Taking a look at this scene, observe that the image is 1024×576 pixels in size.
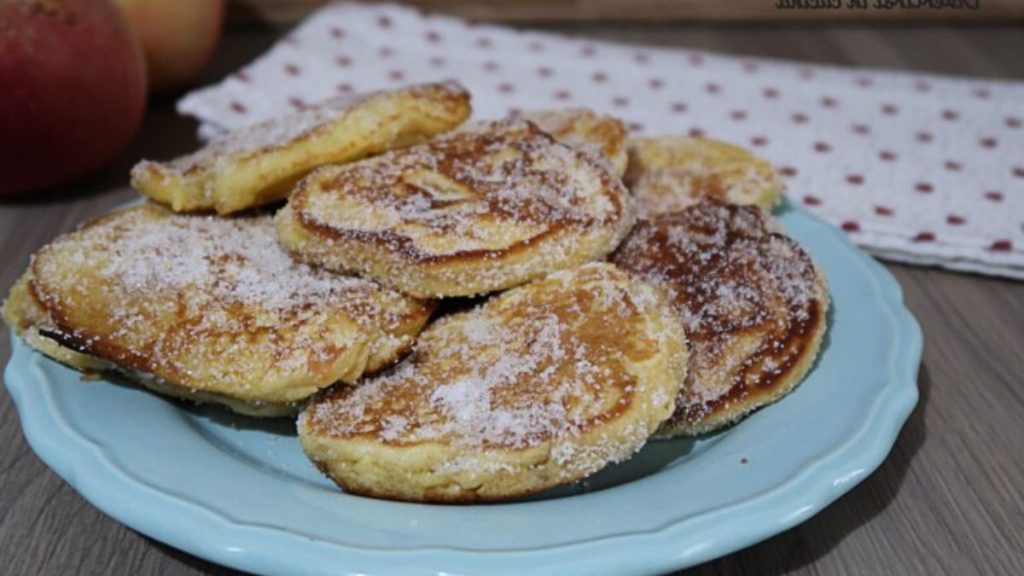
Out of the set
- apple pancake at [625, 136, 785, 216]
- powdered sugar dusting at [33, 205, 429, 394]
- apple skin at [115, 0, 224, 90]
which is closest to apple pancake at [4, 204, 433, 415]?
powdered sugar dusting at [33, 205, 429, 394]

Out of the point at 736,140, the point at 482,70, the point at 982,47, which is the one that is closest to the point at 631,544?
the point at 736,140

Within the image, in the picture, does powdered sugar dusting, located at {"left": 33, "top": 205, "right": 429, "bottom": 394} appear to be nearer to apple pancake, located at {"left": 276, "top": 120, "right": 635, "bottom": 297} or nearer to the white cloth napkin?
apple pancake, located at {"left": 276, "top": 120, "right": 635, "bottom": 297}

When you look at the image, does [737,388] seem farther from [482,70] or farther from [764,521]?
[482,70]

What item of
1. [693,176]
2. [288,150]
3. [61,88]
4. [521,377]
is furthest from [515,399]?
[61,88]

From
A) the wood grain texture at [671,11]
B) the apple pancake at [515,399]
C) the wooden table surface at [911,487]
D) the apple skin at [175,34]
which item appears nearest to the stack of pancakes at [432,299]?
the apple pancake at [515,399]

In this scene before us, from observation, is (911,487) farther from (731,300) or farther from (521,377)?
(521,377)

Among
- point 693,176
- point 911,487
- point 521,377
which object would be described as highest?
point 521,377
